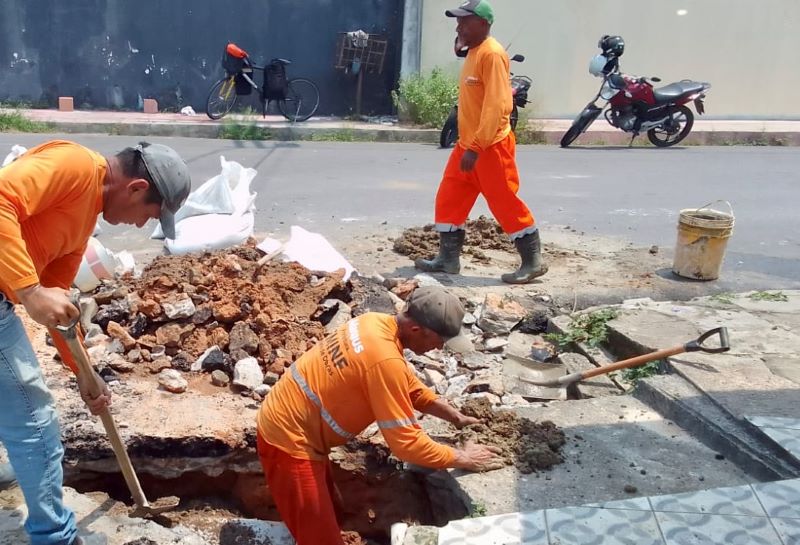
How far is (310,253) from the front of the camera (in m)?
5.36

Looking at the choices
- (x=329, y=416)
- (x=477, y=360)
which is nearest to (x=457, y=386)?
(x=477, y=360)

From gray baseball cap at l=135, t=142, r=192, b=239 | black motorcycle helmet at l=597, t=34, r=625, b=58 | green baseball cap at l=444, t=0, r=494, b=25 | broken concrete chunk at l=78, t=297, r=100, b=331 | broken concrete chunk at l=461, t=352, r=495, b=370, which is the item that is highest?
black motorcycle helmet at l=597, t=34, r=625, b=58

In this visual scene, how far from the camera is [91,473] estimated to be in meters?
3.61

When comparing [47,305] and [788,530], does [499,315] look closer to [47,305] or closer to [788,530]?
[788,530]

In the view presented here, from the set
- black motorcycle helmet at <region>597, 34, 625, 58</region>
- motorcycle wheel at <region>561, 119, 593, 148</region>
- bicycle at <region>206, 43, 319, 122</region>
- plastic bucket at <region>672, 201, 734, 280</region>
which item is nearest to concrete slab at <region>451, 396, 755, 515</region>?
plastic bucket at <region>672, 201, 734, 280</region>

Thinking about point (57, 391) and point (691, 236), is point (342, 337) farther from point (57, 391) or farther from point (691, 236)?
point (691, 236)

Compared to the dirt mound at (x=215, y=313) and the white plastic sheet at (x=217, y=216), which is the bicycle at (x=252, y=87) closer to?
the white plastic sheet at (x=217, y=216)

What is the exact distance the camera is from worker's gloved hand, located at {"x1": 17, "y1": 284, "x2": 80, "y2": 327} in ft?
7.57

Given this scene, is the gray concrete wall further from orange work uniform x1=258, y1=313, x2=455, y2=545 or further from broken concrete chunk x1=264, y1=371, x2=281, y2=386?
orange work uniform x1=258, y1=313, x2=455, y2=545

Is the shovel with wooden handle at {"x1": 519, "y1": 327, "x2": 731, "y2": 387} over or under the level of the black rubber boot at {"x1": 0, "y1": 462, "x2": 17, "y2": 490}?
over

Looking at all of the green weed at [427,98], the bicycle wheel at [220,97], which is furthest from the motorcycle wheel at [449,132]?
the bicycle wheel at [220,97]

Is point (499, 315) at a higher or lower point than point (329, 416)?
lower

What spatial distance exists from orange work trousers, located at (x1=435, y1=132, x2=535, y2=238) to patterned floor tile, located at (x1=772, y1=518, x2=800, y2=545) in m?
3.05

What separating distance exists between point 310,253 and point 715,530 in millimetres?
3259
